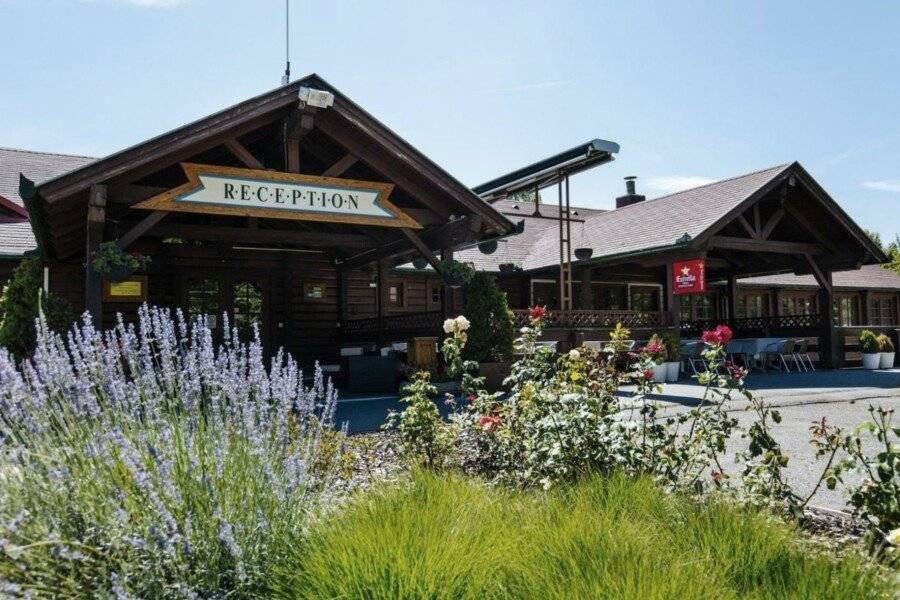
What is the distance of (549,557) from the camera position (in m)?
2.32

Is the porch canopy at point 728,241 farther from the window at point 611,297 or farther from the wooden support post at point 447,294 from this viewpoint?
the wooden support post at point 447,294

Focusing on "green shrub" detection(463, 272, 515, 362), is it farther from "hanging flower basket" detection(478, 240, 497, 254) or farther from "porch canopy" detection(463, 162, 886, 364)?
"porch canopy" detection(463, 162, 886, 364)

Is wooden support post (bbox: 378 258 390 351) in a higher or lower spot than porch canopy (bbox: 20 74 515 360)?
lower

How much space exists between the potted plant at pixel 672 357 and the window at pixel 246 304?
333 inches

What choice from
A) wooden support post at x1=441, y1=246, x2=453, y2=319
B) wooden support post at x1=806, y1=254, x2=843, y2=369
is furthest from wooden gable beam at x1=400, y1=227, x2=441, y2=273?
wooden support post at x1=806, y1=254, x2=843, y2=369

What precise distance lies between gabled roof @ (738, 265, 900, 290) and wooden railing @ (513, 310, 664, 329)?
9175 mm

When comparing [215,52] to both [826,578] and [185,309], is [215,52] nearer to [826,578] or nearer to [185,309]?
[185,309]

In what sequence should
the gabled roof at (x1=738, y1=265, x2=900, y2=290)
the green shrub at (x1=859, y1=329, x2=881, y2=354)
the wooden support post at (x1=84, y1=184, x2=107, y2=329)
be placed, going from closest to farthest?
the wooden support post at (x1=84, y1=184, x2=107, y2=329), the green shrub at (x1=859, y1=329, x2=881, y2=354), the gabled roof at (x1=738, y1=265, x2=900, y2=290)

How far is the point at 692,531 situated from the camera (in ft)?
9.01

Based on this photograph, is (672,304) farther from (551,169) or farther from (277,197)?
(277,197)

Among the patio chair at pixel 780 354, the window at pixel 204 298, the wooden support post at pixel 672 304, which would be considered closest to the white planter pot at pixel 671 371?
the wooden support post at pixel 672 304

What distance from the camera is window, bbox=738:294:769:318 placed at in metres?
24.8

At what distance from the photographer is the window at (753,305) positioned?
24750mm

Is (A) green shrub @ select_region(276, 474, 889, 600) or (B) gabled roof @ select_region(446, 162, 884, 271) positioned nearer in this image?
(A) green shrub @ select_region(276, 474, 889, 600)
